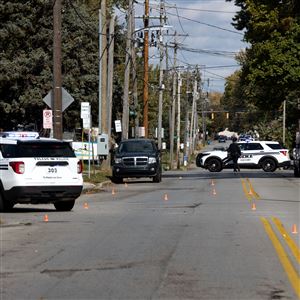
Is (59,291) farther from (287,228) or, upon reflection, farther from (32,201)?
(32,201)

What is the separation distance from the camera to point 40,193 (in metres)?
16.7

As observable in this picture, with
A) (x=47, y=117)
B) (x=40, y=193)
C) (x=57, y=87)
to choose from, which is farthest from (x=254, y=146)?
(x=40, y=193)

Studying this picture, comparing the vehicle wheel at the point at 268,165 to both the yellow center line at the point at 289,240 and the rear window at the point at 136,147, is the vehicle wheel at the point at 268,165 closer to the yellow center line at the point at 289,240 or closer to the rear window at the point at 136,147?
the rear window at the point at 136,147

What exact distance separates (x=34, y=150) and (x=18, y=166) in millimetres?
584

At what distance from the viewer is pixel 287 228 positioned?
14.1 metres

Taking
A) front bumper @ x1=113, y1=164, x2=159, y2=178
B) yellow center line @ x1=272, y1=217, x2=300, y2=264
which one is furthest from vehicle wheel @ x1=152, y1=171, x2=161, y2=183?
yellow center line @ x1=272, y1=217, x2=300, y2=264

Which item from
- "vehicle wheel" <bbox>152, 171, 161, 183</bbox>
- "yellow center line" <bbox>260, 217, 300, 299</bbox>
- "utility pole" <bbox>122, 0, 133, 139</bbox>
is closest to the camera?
"yellow center line" <bbox>260, 217, 300, 299</bbox>

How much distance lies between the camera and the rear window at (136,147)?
32750 millimetres

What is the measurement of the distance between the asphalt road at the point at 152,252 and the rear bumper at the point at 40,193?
404 millimetres

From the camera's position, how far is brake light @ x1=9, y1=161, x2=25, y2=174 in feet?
54.2

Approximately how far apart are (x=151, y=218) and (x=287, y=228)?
11.1 ft

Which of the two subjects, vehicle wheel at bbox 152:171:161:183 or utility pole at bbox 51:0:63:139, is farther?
vehicle wheel at bbox 152:171:161:183

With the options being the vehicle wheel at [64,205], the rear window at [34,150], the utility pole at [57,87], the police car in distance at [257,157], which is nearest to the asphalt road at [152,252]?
the vehicle wheel at [64,205]

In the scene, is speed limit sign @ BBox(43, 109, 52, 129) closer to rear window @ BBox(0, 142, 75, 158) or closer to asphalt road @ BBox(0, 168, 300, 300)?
asphalt road @ BBox(0, 168, 300, 300)
